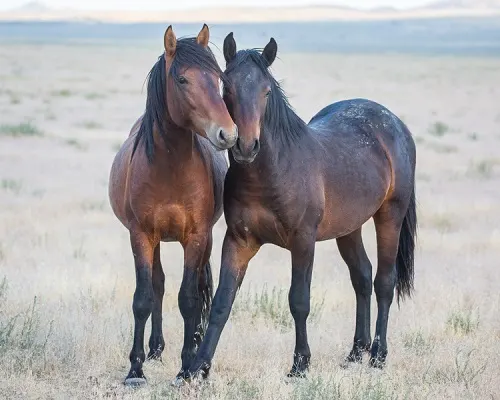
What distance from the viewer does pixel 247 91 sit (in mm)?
5574

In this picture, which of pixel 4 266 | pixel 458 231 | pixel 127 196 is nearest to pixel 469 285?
pixel 458 231

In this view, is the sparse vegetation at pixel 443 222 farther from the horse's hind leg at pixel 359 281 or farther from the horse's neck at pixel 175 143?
the horse's neck at pixel 175 143

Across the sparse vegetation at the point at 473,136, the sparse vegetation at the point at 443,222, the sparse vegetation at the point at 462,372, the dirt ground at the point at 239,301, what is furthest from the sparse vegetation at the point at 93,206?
the sparse vegetation at the point at 473,136

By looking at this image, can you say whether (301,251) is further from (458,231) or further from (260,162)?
(458,231)

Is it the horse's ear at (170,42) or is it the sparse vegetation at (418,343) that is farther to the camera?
the sparse vegetation at (418,343)

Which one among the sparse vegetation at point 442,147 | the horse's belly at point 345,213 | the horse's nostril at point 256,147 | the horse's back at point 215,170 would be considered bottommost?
the sparse vegetation at point 442,147

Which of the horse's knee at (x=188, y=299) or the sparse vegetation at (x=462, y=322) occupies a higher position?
the horse's knee at (x=188, y=299)

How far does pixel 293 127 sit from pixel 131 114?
22.4 m

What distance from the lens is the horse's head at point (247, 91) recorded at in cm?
539

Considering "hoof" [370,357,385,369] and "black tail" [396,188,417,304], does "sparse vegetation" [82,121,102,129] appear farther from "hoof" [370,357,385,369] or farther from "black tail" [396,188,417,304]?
"hoof" [370,357,385,369]

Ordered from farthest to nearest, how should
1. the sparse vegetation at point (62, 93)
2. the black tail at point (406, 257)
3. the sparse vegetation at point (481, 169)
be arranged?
the sparse vegetation at point (62, 93), the sparse vegetation at point (481, 169), the black tail at point (406, 257)

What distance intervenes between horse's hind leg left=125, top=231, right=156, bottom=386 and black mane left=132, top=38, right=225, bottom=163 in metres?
0.56

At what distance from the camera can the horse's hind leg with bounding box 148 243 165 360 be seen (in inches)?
265

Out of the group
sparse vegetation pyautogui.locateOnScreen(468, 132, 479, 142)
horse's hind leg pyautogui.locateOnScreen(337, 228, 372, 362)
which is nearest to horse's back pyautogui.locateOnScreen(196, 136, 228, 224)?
horse's hind leg pyautogui.locateOnScreen(337, 228, 372, 362)
